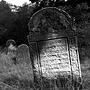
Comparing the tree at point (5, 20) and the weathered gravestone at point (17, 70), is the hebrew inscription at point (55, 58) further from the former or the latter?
the tree at point (5, 20)

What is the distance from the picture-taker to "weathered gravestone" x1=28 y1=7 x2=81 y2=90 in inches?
161

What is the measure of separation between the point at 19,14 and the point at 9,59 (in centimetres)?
1419

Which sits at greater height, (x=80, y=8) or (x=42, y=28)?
(x=80, y=8)

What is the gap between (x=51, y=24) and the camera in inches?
165

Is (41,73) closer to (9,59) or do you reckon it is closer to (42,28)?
(42,28)

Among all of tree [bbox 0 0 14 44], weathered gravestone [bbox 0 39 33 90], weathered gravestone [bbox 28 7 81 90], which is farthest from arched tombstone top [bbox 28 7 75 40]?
tree [bbox 0 0 14 44]

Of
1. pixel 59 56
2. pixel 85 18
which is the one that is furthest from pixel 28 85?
pixel 85 18

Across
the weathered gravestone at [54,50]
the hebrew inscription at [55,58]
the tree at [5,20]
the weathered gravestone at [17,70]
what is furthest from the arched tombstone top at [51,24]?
the tree at [5,20]

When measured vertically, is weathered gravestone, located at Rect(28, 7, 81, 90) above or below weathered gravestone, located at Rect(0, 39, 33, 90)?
above

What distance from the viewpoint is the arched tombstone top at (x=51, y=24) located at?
405cm

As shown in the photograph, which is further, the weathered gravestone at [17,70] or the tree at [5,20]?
the tree at [5,20]

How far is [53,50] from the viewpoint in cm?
423

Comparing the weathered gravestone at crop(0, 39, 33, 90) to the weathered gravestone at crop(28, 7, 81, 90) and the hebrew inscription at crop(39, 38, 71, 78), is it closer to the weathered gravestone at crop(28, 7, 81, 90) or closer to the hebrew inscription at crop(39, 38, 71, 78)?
the weathered gravestone at crop(28, 7, 81, 90)

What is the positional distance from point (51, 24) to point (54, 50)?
0.63 metres
